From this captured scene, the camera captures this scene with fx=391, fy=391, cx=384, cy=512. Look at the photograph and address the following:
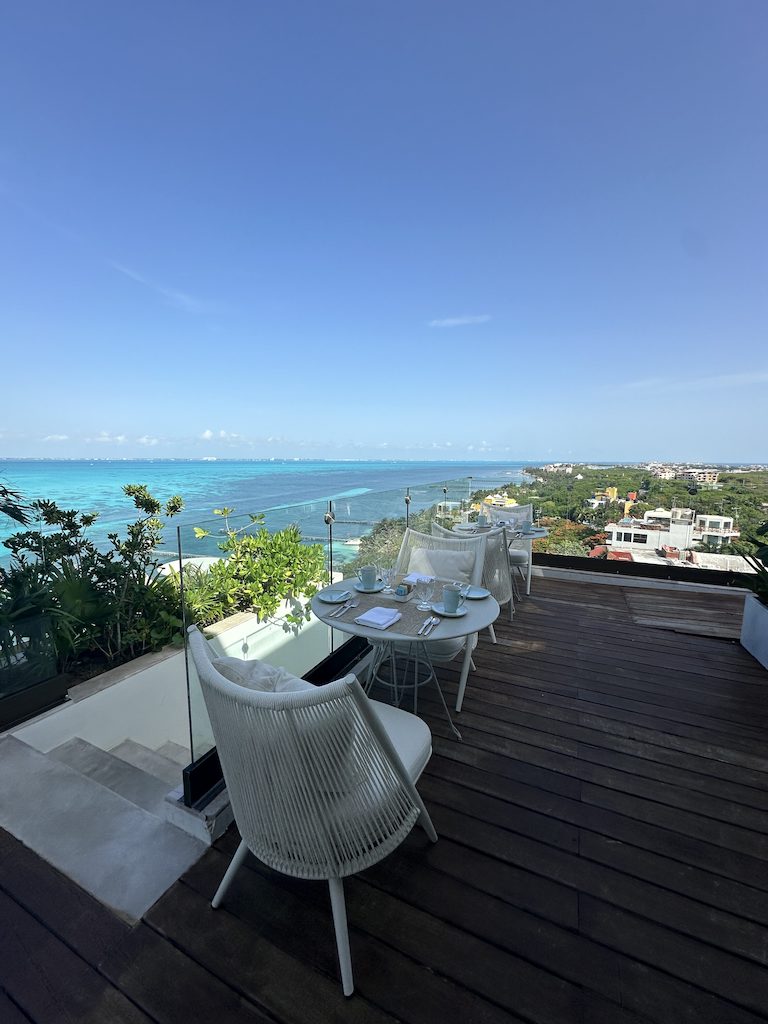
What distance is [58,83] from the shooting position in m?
5.43

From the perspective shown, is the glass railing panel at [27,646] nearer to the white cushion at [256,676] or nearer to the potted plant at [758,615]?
the white cushion at [256,676]

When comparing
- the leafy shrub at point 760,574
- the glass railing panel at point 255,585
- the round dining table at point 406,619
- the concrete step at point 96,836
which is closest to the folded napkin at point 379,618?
the round dining table at point 406,619

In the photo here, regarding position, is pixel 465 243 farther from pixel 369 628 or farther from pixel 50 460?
pixel 50 460

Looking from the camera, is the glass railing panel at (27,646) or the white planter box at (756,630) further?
the white planter box at (756,630)

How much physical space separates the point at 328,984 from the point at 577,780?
1252mm

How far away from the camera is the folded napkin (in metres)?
1.80

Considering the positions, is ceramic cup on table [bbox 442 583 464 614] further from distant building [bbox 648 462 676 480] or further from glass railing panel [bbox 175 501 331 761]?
distant building [bbox 648 462 676 480]

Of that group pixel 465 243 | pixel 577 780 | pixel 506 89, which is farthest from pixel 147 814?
pixel 465 243

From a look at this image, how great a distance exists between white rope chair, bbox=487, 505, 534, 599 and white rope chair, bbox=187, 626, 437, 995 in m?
3.11

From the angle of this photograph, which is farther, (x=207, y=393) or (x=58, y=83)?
(x=207, y=393)

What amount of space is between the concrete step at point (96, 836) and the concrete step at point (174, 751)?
4.13ft

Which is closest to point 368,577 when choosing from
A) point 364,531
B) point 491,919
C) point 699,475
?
point 364,531

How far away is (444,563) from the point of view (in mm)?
2785

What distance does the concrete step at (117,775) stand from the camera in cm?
179
